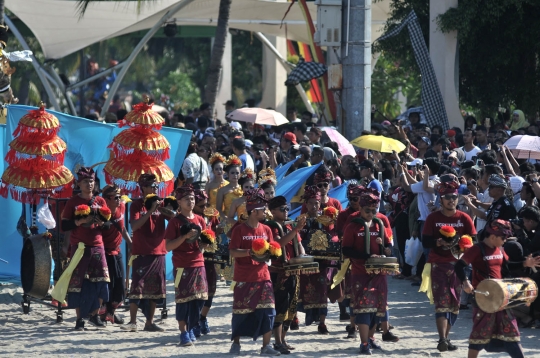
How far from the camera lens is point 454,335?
36.4ft

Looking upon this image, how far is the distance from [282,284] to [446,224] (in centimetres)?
178

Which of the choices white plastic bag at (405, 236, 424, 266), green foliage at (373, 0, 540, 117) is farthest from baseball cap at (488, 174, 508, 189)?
green foliage at (373, 0, 540, 117)

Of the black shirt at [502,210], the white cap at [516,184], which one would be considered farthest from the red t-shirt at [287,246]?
the white cap at [516,184]

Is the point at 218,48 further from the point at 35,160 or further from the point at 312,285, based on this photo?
the point at 312,285

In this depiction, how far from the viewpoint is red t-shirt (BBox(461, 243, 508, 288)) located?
9.16 meters

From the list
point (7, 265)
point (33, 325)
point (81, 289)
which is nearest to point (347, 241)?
point (81, 289)

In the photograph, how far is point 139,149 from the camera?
39.0 feet

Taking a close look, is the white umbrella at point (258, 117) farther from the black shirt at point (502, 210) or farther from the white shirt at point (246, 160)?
the black shirt at point (502, 210)

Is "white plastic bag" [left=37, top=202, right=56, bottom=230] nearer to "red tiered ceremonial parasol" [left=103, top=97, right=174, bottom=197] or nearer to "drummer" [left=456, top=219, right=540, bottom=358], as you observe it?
"red tiered ceremonial parasol" [left=103, top=97, right=174, bottom=197]

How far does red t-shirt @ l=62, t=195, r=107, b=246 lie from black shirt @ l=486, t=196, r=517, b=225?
4260mm

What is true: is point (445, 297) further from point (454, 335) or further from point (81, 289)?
point (81, 289)

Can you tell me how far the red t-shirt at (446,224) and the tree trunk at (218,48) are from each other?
14.0 metres

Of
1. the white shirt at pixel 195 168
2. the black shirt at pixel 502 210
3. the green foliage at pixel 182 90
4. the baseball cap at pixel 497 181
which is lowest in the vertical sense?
the black shirt at pixel 502 210

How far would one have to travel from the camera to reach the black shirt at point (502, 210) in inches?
441
